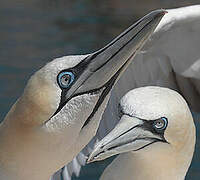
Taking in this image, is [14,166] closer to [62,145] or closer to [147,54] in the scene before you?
[62,145]

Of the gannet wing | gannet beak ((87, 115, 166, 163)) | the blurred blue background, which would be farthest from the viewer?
the blurred blue background

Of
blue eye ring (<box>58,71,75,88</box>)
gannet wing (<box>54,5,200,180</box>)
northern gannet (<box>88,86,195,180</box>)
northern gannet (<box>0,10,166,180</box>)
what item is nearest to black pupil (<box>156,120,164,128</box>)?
northern gannet (<box>88,86,195,180</box>)

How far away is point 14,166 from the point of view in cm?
375

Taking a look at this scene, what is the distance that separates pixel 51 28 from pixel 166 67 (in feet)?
22.3

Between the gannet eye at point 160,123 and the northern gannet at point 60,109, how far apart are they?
0.41 metres

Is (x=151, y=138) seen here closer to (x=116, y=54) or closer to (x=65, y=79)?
(x=116, y=54)

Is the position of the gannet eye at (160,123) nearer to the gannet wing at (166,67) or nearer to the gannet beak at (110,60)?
the gannet beak at (110,60)

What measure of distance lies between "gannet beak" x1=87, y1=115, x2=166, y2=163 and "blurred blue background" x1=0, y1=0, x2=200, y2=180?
6.22 m

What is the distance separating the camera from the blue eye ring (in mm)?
3633

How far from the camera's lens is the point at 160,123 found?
407 cm

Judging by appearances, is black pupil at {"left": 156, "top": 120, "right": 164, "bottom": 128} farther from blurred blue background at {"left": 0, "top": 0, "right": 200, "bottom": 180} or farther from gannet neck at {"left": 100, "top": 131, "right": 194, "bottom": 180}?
blurred blue background at {"left": 0, "top": 0, "right": 200, "bottom": 180}

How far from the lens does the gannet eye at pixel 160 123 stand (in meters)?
4.06

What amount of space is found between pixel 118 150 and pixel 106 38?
334 inches

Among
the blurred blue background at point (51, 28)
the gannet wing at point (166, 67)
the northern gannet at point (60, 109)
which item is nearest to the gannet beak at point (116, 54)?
the northern gannet at point (60, 109)
